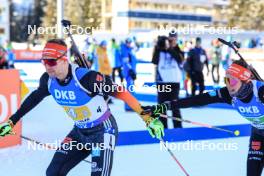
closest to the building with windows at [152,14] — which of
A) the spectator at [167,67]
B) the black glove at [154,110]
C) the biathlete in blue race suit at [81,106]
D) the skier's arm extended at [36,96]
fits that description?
the spectator at [167,67]

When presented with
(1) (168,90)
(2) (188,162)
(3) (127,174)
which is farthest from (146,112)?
(1) (168,90)

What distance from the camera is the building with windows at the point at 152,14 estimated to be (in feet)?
185

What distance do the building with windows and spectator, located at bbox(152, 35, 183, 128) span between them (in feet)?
153

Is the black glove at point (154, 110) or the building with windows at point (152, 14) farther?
the building with windows at point (152, 14)

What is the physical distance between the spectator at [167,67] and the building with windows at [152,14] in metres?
46.6

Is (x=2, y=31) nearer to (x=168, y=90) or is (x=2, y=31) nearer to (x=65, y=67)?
(x=168, y=90)

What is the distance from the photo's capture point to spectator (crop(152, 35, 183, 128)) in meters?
8.26

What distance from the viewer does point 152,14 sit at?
214 ft

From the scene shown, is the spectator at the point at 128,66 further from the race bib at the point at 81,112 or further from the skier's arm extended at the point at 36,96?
the race bib at the point at 81,112

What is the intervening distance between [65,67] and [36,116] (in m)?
6.65

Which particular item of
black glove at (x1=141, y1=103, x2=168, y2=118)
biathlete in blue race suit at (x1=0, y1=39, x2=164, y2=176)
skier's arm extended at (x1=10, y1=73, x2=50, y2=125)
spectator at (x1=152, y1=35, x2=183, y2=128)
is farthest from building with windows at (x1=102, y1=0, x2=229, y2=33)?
biathlete in blue race suit at (x1=0, y1=39, x2=164, y2=176)

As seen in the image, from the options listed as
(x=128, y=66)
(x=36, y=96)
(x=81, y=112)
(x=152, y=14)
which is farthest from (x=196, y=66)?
(x=152, y=14)

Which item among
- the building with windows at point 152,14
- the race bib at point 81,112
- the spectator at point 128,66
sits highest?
the building with windows at point 152,14

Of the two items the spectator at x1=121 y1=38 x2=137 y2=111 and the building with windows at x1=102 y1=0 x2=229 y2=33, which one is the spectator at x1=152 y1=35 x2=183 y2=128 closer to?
the spectator at x1=121 y1=38 x2=137 y2=111
